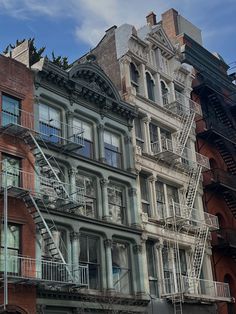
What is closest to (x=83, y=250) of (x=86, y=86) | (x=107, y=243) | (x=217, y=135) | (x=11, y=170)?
(x=107, y=243)

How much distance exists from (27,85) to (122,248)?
31.3 ft

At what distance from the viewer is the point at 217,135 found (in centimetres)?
3797

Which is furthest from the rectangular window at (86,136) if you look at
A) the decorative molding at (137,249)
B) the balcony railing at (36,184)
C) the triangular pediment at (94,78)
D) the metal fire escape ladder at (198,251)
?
the metal fire escape ladder at (198,251)

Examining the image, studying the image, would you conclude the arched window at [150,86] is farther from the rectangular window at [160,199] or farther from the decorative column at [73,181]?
the decorative column at [73,181]

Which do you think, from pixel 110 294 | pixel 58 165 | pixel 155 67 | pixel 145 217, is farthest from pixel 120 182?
pixel 155 67

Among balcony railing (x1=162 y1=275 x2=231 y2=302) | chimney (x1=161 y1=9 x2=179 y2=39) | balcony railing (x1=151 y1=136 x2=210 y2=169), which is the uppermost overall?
chimney (x1=161 y1=9 x2=179 y2=39)

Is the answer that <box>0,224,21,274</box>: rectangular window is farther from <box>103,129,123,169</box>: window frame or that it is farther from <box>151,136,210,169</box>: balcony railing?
<box>151,136,210,169</box>: balcony railing

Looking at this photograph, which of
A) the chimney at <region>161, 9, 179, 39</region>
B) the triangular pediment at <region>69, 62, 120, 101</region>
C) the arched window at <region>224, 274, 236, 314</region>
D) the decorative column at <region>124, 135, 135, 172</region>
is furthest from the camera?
the chimney at <region>161, 9, 179, 39</region>

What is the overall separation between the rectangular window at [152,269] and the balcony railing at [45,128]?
6.93 meters

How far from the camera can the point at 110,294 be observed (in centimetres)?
2561

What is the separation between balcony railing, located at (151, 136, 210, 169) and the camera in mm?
32475

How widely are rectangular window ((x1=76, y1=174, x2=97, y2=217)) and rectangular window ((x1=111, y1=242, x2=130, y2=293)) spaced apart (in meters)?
2.17

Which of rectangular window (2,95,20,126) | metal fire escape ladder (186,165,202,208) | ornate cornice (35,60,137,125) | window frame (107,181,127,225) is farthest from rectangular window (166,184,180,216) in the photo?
rectangular window (2,95,20,126)

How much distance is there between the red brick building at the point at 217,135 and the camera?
35406 mm
